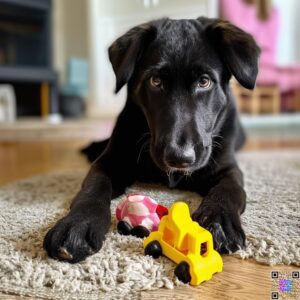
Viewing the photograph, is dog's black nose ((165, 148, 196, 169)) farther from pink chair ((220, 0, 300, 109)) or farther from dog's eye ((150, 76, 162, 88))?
pink chair ((220, 0, 300, 109))

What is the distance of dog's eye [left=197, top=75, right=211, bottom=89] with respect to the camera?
4.00 ft

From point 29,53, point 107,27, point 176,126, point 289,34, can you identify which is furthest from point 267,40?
point 176,126

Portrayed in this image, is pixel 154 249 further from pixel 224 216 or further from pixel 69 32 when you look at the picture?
pixel 69 32

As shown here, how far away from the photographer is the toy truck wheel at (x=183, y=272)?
0.80 metres

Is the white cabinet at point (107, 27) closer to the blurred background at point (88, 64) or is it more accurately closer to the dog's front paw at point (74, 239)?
the blurred background at point (88, 64)

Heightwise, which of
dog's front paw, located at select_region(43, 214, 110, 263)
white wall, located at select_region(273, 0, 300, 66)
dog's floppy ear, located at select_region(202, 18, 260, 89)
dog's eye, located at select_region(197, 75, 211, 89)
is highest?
white wall, located at select_region(273, 0, 300, 66)

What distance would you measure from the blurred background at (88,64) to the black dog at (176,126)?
2091 millimetres

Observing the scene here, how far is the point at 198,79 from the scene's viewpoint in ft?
3.96

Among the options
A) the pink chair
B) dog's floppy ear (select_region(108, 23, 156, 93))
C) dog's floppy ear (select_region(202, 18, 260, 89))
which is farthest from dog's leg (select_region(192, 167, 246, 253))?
the pink chair

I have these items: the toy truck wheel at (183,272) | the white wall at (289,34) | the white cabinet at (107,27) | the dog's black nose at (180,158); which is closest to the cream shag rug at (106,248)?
the toy truck wheel at (183,272)

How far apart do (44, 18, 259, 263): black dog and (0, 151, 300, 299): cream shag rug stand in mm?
45

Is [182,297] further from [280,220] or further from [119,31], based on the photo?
[119,31]

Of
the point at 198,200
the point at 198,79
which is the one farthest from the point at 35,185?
the point at 198,79

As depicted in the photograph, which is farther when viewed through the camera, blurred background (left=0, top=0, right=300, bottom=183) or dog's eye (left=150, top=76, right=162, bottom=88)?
blurred background (left=0, top=0, right=300, bottom=183)
